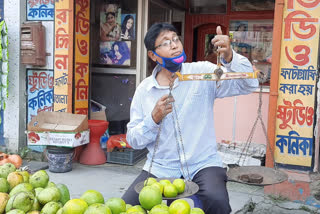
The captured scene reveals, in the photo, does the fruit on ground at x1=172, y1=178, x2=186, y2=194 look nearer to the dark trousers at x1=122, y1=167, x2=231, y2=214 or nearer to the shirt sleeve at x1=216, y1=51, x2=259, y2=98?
the dark trousers at x1=122, y1=167, x2=231, y2=214

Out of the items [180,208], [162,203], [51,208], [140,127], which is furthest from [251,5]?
[51,208]

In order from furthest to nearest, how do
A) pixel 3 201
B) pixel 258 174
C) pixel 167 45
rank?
pixel 258 174 → pixel 167 45 → pixel 3 201

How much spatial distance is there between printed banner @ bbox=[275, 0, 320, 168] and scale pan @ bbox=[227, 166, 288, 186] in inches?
66.7

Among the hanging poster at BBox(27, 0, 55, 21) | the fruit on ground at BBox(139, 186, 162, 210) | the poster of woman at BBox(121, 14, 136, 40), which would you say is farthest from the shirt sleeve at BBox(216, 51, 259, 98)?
the hanging poster at BBox(27, 0, 55, 21)

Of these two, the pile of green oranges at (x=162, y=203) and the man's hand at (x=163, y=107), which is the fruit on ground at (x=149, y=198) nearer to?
the pile of green oranges at (x=162, y=203)

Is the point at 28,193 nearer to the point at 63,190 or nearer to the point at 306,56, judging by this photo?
the point at 63,190

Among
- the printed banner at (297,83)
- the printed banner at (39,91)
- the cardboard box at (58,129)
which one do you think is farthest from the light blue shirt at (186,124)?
the printed banner at (39,91)

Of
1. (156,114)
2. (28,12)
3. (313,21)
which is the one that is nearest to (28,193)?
(156,114)

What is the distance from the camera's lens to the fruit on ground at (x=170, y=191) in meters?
2.12

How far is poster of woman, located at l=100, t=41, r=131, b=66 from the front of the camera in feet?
19.4

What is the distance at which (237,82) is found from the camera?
2.57 meters

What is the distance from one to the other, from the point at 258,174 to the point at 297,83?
1.94 m

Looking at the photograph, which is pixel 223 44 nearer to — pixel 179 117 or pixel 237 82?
pixel 237 82

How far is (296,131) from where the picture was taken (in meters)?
4.41
